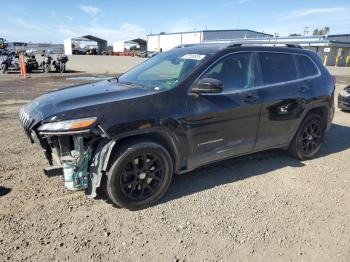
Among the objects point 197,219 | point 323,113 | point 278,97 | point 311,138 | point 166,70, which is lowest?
point 197,219

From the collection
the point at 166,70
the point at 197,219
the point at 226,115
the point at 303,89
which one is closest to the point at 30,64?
the point at 166,70

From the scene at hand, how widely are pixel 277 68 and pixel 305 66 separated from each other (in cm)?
73

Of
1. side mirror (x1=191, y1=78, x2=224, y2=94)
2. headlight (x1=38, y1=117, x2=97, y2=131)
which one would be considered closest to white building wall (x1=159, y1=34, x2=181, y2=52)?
side mirror (x1=191, y1=78, x2=224, y2=94)

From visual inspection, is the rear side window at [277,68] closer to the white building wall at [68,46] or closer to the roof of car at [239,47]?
the roof of car at [239,47]

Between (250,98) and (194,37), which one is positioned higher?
(194,37)

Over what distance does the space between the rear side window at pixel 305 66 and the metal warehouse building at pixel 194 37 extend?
6763cm

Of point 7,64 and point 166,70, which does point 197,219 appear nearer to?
point 166,70

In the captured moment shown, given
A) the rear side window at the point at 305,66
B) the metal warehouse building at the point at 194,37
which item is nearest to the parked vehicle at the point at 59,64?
the rear side window at the point at 305,66

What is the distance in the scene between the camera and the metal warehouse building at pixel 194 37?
74.1m

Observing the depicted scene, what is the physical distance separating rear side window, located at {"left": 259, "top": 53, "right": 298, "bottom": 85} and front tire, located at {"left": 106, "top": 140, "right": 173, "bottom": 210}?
1946 millimetres

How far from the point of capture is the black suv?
329cm

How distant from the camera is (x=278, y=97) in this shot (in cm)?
454

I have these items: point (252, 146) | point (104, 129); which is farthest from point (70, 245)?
point (252, 146)

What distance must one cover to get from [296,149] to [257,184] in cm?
120
